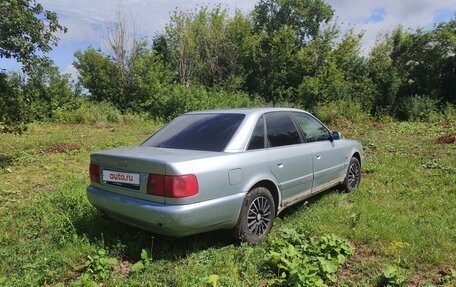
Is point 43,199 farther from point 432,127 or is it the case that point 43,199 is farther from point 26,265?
point 432,127

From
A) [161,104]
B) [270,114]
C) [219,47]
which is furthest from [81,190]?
[219,47]

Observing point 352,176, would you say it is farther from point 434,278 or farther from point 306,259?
point 306,259

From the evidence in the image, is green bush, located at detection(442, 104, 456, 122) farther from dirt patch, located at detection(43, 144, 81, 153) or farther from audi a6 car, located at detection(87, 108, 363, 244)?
dirt patch, located at detection(43, 144, 81, 153)

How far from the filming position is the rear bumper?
3262 millimetres

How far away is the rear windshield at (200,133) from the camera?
13.0 ft

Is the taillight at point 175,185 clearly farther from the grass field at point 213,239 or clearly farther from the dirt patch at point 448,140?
the dirt patch at point 448,140

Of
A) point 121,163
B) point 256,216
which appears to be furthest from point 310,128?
point 121,163

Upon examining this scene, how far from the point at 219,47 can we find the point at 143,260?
22.7m

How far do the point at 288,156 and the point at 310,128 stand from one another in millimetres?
989

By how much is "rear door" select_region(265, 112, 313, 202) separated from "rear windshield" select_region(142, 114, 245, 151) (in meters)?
0.51

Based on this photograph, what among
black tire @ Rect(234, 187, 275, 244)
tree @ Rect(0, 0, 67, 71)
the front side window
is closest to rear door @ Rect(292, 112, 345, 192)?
the front side window

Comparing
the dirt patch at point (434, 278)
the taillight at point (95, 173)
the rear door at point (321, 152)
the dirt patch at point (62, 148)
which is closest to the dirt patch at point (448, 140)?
the rear door at point (321, 152)

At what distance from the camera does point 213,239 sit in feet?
13.5

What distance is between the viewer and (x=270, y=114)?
4547mm
